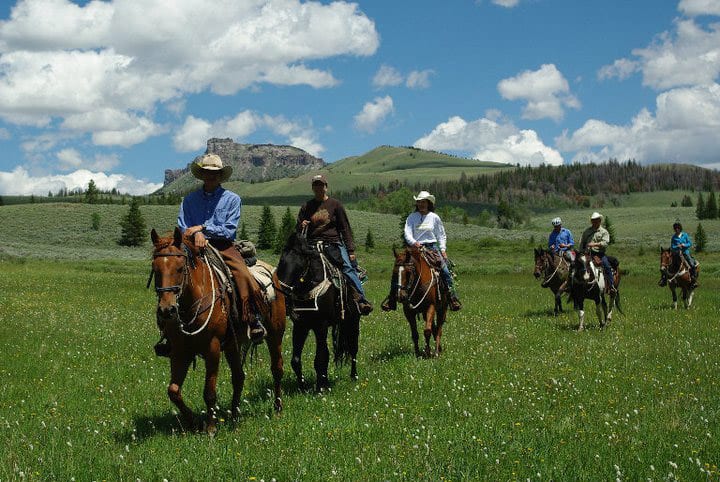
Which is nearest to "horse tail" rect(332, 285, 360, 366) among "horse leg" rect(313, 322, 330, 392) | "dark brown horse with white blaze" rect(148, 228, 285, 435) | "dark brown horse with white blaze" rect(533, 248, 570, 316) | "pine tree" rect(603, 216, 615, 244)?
"horse leg" rect(313, 322, 330, 392)

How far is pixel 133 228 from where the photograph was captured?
4085 inches

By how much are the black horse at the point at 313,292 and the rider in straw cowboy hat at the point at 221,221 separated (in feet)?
4.22

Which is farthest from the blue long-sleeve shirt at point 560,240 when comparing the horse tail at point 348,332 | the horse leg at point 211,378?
the horse leg at point 211,378

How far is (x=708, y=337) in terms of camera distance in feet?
52.5

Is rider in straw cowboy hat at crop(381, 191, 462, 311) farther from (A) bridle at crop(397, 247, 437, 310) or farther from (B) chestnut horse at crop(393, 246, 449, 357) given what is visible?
(A) bridle at crop(397, 247, 437, 310)

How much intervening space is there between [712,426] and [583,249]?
12050 millimetres

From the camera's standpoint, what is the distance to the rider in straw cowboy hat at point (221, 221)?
904 cm

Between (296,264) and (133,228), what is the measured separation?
327 feet

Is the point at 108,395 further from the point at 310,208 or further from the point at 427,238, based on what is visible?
the point at 427,238

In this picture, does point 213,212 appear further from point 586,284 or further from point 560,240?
point 560,240

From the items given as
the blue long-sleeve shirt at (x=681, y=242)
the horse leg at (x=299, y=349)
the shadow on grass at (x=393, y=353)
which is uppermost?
the blue long-sleeve shirt at (x=681, y=242)

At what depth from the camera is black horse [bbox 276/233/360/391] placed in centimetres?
1081

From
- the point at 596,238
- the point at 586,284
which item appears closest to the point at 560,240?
the point at 596,238

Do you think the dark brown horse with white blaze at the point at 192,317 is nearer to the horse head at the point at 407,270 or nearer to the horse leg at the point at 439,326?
the horse head at the point at 407,270
